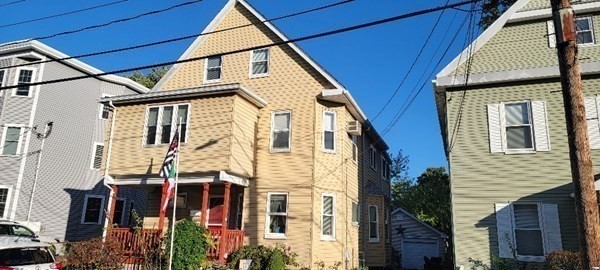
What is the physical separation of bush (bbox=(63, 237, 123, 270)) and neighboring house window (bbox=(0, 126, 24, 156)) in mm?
12415

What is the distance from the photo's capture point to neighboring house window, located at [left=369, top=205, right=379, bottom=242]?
70.3ft

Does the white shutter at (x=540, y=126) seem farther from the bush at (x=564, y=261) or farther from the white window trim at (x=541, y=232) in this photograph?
the bush at (x=564, y=261)

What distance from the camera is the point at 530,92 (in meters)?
14.3

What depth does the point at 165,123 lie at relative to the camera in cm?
1805

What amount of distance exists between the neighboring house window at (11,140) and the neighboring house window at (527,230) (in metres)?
24.3

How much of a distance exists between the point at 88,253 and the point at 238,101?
7520 mm

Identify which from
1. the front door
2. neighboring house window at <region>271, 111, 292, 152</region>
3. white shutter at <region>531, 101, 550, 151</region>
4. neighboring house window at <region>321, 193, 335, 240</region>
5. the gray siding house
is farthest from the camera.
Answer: the gray siding house

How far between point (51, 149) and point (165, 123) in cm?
1097

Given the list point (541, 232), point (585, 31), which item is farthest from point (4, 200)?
point (585, 31)

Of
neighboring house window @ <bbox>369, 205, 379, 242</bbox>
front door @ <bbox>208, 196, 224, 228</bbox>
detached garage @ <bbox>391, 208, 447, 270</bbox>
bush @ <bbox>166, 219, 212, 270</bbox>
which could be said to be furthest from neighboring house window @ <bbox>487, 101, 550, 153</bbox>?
detached garage @ <bbox>391, 208, 447, 270</bbox>

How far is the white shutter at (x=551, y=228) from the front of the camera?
1281cm

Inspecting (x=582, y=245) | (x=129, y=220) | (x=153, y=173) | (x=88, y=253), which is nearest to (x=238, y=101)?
(x=153, y=173)

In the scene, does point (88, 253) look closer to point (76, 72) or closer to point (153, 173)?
point (153, 173)

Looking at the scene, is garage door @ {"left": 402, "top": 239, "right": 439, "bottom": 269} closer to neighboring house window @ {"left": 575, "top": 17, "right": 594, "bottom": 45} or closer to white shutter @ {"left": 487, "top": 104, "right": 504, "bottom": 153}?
white shutter @ {"left": 487, "top": 104, "right": 504, "bottom": 153}
